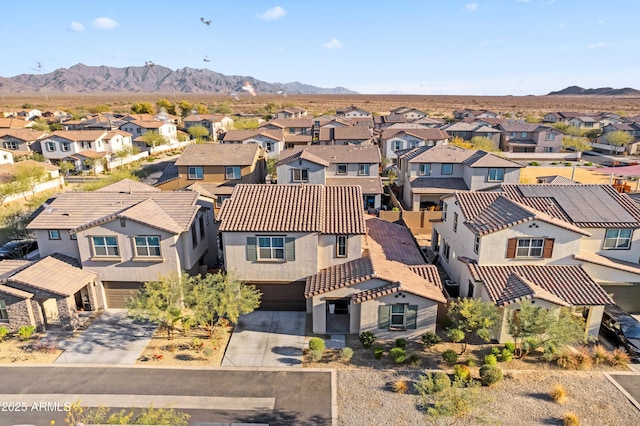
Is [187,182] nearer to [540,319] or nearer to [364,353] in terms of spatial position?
[364,353]

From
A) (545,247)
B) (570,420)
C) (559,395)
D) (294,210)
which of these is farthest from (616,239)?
(294,210)

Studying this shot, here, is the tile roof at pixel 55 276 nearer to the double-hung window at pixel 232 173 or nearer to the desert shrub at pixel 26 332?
the desert shrub at pixel 26 332

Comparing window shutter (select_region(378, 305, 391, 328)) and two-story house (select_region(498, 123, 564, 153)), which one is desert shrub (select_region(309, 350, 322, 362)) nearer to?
window shutter (select_region(378, 305, 391, 328))

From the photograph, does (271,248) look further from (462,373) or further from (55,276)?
(55,276)

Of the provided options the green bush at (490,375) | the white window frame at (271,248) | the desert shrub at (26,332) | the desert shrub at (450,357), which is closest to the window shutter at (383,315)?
the desert shrub at (450,357)

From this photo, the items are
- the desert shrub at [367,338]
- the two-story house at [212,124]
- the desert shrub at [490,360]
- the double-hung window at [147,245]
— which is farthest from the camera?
the two-story house at [212,124]

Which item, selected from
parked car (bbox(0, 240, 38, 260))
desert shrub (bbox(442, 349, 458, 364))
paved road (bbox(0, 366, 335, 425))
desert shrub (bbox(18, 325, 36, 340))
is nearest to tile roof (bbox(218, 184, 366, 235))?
desert shrub (bbox(442, 349, 458, 364))

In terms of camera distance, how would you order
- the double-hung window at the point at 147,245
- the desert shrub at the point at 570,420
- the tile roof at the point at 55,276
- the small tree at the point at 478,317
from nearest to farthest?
the desert shrub at the point at 570,420 → the small tree at the point at 478,317 → the tile roof at the point at 55,276 → the double-hung window at the point at 147,245
